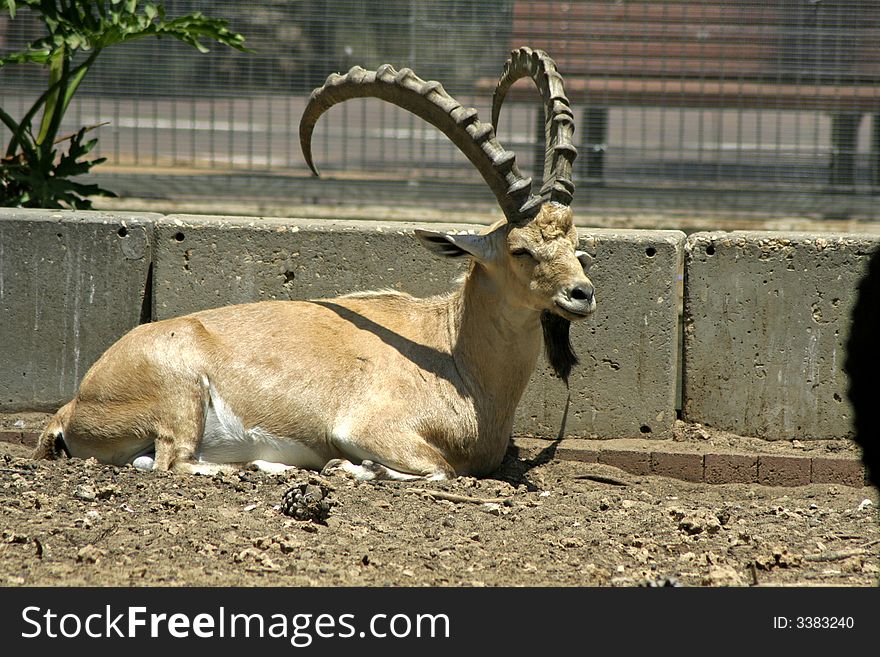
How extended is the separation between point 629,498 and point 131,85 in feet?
21.0

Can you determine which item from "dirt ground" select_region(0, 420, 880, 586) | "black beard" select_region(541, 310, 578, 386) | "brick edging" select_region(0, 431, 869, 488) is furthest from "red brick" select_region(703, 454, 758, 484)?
"black beard" select_region(541, 310, 578, 386)

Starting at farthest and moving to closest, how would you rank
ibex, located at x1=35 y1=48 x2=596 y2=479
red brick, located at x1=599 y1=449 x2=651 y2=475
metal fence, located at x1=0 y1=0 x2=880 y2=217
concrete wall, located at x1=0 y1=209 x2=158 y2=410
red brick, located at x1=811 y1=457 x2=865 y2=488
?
metal fence, located at x1=0 y1=0 x2=880 y2=217 < concrete wall, located at x1=0 y1=209 x2=158 y2=410 < red brick, located at x1=599 y1=449 x2=651 y2=475 < red brick, located at x1=811 y1=457 x2=865 y2=488 < ibex, located at x1=35 y1=48 x2=596 y2=479

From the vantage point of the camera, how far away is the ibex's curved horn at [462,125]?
18.1 feet

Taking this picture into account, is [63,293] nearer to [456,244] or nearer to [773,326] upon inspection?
[456,244]

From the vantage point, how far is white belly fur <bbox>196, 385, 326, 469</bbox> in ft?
19.1

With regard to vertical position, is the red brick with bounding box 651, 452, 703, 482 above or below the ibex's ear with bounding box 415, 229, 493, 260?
below

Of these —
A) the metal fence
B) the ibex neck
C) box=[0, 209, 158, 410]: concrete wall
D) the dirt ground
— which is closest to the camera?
the dirt ground

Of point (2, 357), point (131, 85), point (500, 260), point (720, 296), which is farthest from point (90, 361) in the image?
point (131, 85)

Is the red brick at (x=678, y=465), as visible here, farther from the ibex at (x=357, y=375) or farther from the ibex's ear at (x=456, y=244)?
the ibex's ear at (x=456, y=244)

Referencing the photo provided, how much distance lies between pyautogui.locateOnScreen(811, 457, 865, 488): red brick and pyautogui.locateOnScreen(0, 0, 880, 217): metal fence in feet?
14.0

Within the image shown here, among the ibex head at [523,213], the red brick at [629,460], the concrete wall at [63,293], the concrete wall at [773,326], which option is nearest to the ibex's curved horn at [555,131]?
the ibex head at [523,213]

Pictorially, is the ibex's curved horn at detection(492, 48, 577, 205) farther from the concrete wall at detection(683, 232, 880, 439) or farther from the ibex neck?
the concrete wall at detection(683, 232, 880, 439)

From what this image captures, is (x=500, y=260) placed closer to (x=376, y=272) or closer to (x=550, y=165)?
(x=550, y=165)

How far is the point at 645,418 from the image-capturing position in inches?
251
